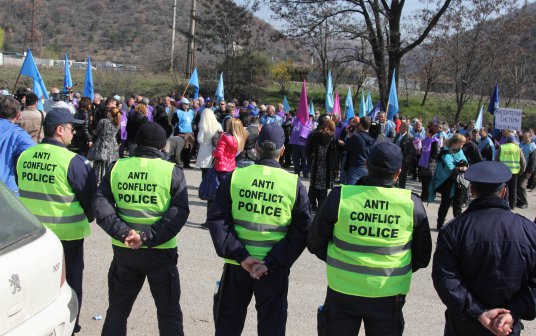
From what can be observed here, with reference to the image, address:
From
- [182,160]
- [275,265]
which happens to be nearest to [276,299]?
[275,265]

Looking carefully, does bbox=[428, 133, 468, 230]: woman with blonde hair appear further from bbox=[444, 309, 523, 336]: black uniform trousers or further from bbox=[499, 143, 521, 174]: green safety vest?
bbox=[444, 309, 523, 336]: black uniform trousers

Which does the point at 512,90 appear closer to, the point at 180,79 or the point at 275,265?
the point at 180,79

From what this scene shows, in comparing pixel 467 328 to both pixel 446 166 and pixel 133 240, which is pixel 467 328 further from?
pixel 446 166

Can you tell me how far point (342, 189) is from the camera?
3.35 meters

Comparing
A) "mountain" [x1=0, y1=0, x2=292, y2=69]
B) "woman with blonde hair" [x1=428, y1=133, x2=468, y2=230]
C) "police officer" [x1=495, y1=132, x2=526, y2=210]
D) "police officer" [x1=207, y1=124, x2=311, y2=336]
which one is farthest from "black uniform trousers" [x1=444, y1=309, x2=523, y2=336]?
"mountain" [x1=0, y1=0, x2=292, y2=69]

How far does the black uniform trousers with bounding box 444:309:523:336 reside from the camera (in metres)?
3.10

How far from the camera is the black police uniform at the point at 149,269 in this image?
385cm

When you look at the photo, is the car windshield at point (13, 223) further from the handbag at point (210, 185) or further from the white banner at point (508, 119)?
the white banner at point (508, 119)

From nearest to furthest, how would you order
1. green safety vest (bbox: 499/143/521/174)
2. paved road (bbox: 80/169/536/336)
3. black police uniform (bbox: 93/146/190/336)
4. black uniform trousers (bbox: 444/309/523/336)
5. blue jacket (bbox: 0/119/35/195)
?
black uniform trousers (bbox: 444/309/523/336)
black police uniform (bbox: 93/146/190/336)
paved road (bbox: 80/169/536/336)
blue jacket (bbox: 0/119/35/195)
green safety vest (bbox: 499/143/521/174)

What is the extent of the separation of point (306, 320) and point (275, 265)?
1600 millimetres

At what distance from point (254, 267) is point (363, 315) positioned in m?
0.79

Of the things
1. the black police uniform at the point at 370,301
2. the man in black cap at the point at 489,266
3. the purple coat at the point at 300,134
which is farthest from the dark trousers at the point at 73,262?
the purple coat at the point at 300,134

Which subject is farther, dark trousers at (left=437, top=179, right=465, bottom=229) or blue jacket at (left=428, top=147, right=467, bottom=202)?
dark trousers at (left=437, top=179, right=465, bottom=229)

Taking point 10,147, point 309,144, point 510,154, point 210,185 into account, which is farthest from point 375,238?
point 510,154
